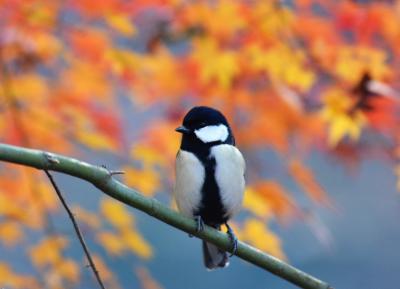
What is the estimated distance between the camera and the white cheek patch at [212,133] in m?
2.24

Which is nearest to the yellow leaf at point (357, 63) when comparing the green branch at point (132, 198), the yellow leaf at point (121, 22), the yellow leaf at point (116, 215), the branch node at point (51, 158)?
the yellow leaf at point (121, 22)

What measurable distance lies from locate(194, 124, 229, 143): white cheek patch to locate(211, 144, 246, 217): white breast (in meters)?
0.03

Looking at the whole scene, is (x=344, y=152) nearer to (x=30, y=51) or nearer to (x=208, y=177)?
(x=30, y=51)

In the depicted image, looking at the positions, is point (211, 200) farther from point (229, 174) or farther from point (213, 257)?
point (213, 257)

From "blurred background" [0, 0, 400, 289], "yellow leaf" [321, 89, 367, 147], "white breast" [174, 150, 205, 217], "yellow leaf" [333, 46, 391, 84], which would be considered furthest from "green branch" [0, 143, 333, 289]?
"yellow leaf" [333, 46, 391, 84]

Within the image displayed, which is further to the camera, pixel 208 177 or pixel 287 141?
pixel 287 141

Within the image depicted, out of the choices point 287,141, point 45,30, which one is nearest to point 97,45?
point 45,30

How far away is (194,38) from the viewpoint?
12.1 ft

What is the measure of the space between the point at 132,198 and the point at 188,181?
0.65 metres

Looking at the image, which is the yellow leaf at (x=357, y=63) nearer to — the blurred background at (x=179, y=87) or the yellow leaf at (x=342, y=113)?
the blurred background at (x=179, y=87)

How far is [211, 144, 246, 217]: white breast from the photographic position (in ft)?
7.36

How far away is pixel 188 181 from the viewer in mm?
2273

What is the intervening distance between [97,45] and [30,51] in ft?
1.18

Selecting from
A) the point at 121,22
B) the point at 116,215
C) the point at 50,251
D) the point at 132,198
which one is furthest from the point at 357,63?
the point at 132,198
